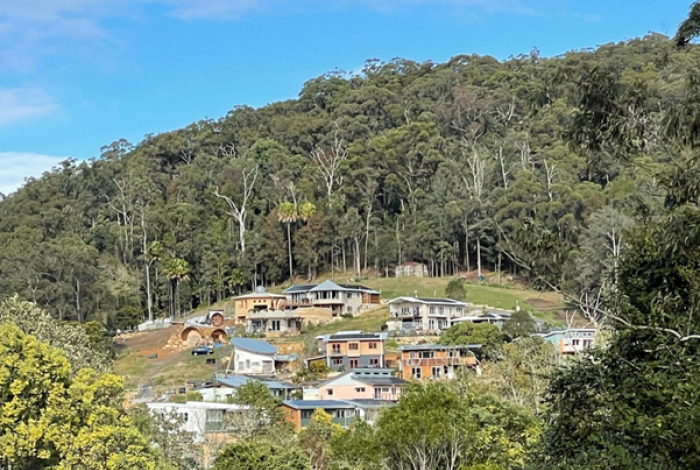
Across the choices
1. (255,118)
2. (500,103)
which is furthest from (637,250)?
(255,118)

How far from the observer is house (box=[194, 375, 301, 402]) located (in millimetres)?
35875

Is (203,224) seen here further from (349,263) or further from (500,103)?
(500,103)

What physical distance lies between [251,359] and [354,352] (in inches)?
212

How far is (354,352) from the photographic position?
4384cm

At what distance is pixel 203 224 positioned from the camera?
7150cm

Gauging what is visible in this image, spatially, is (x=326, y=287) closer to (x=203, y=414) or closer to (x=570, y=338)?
(x=570, y=338)

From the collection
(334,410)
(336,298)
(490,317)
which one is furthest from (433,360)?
(336,298)

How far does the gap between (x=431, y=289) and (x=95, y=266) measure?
23.4 m

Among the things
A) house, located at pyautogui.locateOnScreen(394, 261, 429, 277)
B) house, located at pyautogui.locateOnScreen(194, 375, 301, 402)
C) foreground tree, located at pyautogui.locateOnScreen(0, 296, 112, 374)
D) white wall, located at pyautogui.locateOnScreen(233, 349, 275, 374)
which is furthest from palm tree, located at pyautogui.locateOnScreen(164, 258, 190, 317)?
foreground tree, located at pyautogui.locateOnScreen(0, 296, 112, 374)

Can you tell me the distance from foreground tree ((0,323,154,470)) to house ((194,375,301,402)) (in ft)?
53.0

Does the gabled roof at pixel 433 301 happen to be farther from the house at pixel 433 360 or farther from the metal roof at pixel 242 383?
the metal roof at pixel 242 383

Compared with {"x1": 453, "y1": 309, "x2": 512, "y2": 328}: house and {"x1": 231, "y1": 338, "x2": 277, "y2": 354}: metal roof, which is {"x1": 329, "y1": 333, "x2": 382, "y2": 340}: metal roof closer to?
{"x1": 231, "y1": 338, "x2": 277, "y2": 354}: metal roof

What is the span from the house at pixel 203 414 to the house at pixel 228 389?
→ 8.48 ft

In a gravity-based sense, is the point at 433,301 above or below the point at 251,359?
above
